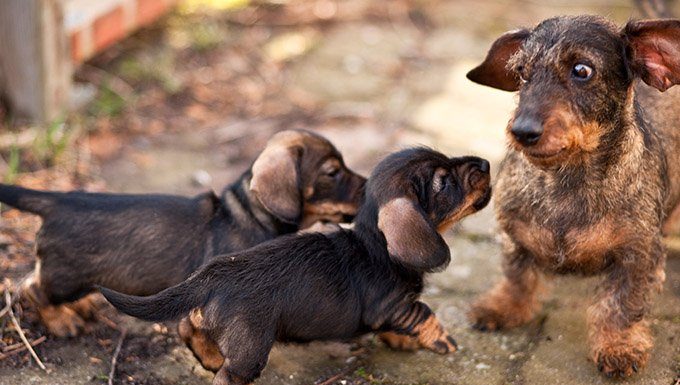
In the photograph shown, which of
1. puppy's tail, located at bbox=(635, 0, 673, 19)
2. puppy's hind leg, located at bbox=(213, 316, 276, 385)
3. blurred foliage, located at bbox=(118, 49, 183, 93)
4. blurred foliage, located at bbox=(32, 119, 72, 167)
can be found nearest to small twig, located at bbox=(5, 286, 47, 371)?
puppy's hind leg, located at bbox=(213, 316, 276, 385)

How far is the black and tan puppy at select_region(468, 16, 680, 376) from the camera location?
13.6 ft

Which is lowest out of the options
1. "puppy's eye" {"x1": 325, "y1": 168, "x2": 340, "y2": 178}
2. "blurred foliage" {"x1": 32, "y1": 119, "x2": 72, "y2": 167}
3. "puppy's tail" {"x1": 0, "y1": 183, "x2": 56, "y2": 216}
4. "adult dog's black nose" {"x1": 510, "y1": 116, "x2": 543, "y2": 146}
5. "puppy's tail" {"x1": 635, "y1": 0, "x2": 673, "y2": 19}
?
"blurred foliage" {"x1": 32, "y1": 119, "x2": 72, "y2": 167}

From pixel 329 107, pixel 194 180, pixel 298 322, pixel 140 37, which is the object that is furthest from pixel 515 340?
→ pixel 140 37

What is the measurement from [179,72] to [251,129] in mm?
1128

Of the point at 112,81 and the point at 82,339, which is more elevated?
the point at 112,81

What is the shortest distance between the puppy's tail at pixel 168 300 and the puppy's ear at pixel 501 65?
166 cm

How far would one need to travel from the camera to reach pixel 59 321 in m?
4.97

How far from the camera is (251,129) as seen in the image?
7.29 meters

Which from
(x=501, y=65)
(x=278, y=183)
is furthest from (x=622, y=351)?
(x=278, y=183)

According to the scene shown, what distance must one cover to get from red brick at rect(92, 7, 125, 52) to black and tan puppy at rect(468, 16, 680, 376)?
362 cm

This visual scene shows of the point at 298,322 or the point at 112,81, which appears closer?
the point at 298,322

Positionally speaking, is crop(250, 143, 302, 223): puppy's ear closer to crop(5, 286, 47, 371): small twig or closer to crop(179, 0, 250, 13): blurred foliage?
crop(5, 286, 47, 371): small twig

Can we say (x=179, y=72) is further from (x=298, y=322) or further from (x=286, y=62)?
(x=298, y=322)

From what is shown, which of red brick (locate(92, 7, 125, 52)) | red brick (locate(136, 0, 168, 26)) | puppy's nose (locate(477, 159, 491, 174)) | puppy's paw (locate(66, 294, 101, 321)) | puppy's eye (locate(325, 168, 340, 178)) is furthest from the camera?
red brick (locate(136, 0, 168, 26))
